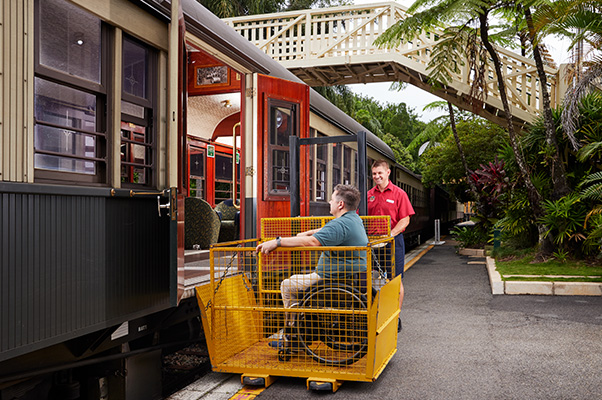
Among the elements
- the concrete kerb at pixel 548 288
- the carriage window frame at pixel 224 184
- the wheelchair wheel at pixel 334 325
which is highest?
the carriage window frame at pixel 224 184

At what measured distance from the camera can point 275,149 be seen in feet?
21.7

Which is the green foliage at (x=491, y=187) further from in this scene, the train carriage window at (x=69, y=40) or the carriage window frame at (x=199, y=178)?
the train carriage window at (x=69, y=40)

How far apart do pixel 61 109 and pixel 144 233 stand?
114 cm

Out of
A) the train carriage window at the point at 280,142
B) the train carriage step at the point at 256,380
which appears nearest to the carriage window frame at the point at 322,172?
the train carriage window at the point at 280,142

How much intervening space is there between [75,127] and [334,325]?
241cm

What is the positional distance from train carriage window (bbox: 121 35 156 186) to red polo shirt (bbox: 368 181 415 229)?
265 cm

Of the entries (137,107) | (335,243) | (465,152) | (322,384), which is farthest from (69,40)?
(465,152)

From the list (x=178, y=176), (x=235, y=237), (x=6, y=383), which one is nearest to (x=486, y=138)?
(x=235, y=237)

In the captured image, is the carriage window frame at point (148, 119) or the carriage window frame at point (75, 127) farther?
the carriage window frame at point (148, 119)

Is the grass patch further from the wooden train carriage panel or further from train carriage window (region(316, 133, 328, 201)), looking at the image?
the wooden train carriage panel

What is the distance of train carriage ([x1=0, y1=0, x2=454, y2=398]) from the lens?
125 inches

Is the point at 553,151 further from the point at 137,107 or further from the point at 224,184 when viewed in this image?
the point at 137,107

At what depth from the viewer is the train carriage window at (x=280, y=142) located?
655 centimetres

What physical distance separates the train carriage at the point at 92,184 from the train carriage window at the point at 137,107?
1 cm
